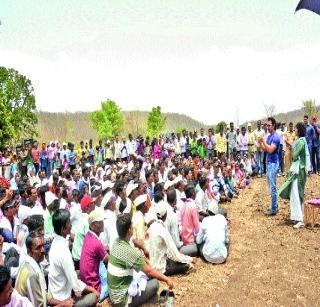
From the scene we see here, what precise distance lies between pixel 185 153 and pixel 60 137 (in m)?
30.5

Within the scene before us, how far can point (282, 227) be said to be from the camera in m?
9.09

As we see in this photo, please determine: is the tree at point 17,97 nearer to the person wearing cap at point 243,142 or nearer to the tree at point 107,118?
the tree at point 107,118

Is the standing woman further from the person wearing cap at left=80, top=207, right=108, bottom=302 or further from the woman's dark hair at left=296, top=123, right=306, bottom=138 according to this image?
the person wearing cap at left=80, top=207, right=108, bottom=302

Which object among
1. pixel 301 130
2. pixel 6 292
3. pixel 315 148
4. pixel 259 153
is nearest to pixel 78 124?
pixel 259 153

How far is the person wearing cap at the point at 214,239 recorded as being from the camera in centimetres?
754

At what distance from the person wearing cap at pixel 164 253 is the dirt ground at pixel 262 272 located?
0.67 feet

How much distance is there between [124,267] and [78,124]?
5347 cm

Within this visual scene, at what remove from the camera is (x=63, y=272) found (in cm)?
509

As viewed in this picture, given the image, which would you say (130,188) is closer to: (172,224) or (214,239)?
(172,224)

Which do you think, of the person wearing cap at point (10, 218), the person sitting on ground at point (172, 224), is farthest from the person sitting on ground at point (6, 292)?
the person sitting on ground at point (172, 224)

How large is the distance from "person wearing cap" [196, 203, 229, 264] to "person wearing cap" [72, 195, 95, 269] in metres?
2.02

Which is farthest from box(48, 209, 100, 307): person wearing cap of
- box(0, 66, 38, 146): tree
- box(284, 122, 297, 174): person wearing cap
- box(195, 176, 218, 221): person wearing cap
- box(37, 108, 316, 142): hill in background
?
box(37, 108, 316, 142): hill in background

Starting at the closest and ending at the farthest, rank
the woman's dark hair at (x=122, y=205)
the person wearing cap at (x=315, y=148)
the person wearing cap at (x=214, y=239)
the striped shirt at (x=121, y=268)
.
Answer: the striped shirt at (x=121, y=268), the person wearing cap at (x=214, y=239), the woman's dark hair at (x=122, y=205), the person wearing cap at (x=315, y=148)

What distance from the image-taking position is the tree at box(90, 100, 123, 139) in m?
37.7
